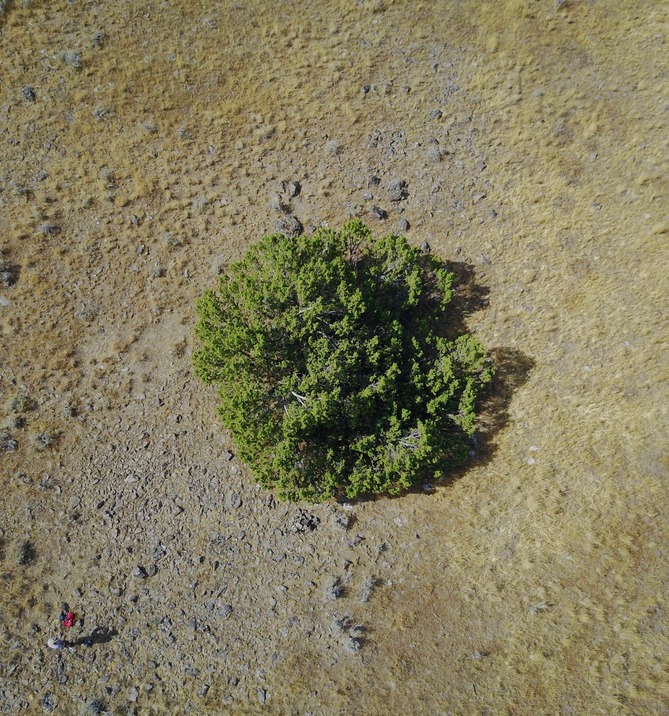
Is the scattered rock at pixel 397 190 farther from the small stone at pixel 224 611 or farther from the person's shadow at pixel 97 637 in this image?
the person's shadow at pixel 97 637

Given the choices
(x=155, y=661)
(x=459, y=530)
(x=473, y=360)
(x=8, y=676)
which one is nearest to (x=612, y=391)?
(x=473, y=360)

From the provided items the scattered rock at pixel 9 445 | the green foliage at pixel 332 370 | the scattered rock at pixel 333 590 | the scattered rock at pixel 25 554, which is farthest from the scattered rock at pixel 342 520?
the scattered rock at pixel 9 445

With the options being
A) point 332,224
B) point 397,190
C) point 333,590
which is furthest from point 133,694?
point 397,190

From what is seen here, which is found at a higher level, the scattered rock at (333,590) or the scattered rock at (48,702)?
the scattered rock at (48,702)

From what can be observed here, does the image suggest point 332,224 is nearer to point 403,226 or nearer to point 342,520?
point 403,226

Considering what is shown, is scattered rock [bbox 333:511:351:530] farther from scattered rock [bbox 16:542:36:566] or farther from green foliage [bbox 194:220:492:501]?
scattered rock [bbox 16:542:36:566]

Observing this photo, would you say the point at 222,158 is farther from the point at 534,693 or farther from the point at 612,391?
the point at 534,693
